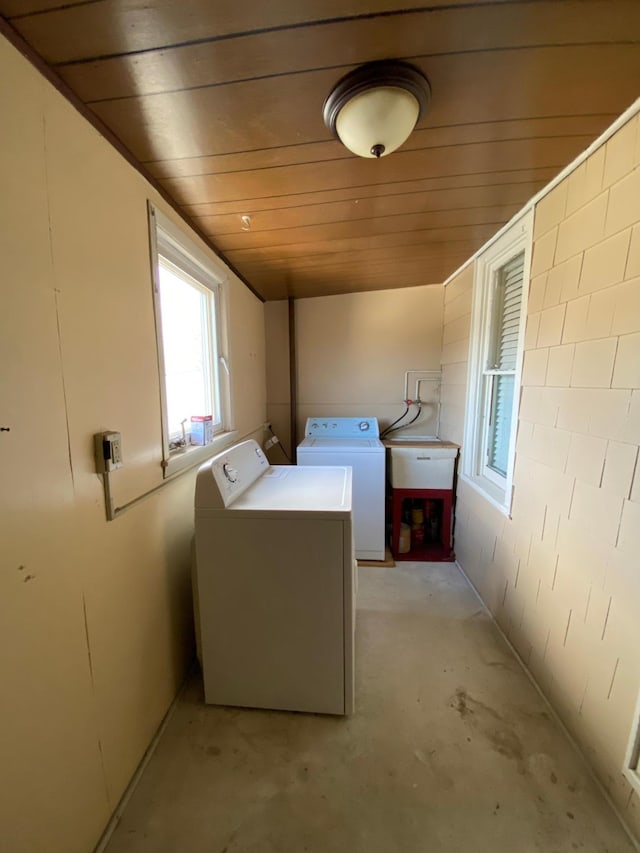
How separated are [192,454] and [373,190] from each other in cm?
140

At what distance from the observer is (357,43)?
80cm

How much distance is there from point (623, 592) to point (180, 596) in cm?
166

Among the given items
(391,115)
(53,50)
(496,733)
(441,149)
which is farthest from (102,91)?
(496,733)

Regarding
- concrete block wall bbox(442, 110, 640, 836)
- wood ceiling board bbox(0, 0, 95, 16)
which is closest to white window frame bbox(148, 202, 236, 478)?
wood ceiling board bbox(0, 0, 95, 16)

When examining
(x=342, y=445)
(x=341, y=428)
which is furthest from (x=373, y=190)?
(x=341, y=428)

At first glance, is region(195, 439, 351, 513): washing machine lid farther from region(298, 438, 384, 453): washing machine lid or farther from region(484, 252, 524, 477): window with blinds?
region(484, 252, 524, 477): window with blinds

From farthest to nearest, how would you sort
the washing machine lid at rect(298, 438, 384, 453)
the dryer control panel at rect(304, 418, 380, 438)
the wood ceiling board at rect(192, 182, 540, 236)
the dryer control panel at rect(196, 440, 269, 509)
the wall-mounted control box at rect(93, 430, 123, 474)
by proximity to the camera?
the dryer control panel at rect(304, 418, 380, 438) → the washing machine lid at rect(298, 438, 384, 453) → the wood ceiling board at rect(192, 182, 540, 236) → the dryer control panel at rect(196, 440, 269, 509) → the wall-mounted control box at rect(93, 430, 123, 474)

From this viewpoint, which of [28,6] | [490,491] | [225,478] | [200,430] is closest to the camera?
[28,6]

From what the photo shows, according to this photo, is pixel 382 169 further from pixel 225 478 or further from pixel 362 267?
pixel 225 478

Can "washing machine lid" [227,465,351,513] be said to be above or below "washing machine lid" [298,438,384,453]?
above

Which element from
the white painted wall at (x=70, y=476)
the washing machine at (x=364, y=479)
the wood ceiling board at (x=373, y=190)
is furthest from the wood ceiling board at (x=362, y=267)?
the washing machine at (x=364, y=479)

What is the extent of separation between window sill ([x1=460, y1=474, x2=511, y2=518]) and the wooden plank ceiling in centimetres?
152

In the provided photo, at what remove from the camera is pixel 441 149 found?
1.16m

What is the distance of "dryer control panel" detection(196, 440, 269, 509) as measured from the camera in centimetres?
129
